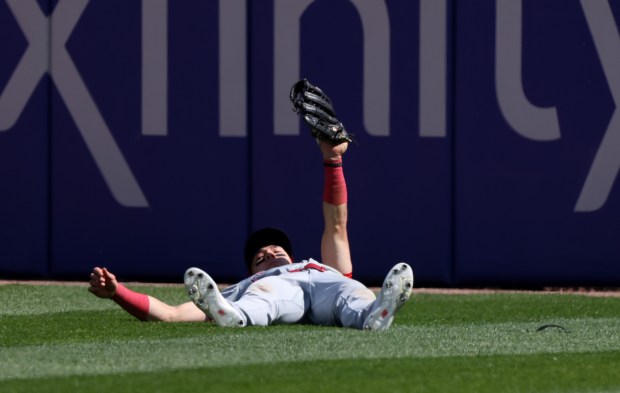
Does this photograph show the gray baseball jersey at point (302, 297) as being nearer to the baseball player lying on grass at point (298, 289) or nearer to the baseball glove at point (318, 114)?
the baseball player lying on grass at point (298, 289)

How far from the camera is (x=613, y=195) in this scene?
10.1m

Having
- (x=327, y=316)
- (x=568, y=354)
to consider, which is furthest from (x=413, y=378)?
(x=327, y=316)

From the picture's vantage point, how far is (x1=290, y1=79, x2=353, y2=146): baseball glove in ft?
25.0

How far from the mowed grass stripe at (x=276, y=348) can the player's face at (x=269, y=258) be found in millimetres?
647

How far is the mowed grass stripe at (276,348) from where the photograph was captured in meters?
5.43

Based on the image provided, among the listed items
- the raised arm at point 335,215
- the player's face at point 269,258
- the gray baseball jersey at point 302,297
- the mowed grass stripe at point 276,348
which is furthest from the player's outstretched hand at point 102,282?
the raised arm at point 335,215

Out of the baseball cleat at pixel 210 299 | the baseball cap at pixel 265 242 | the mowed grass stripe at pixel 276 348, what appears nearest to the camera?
the mowed grass stripe at pixel 276 348

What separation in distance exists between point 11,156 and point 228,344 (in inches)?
196

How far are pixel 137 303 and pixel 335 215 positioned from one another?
123 centimetres

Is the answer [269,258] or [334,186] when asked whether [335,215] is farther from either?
[269,258]

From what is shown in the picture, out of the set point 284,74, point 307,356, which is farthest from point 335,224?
point 284,74

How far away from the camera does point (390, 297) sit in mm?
6238

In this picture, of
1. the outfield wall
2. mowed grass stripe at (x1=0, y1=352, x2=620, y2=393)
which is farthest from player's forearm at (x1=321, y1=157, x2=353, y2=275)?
the outfield wall

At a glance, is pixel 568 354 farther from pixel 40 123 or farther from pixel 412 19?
pixel 40 123
